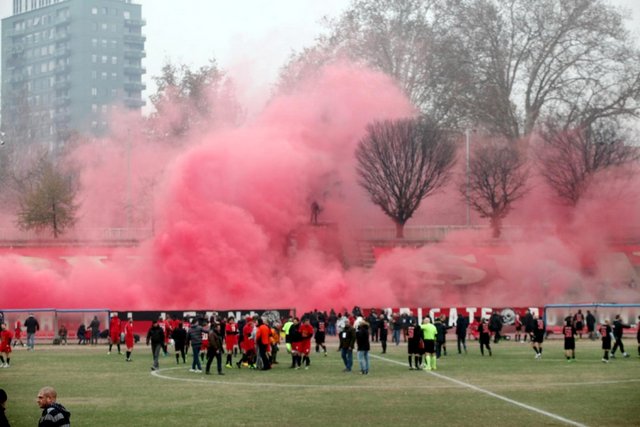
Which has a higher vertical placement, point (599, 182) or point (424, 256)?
point (599, 182)

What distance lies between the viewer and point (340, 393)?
3116cm

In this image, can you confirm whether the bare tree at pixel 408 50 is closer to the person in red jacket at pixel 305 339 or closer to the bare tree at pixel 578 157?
the bare tree at pixel 578 157

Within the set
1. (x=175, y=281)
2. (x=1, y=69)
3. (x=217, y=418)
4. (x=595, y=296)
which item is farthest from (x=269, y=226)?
(x=1, y=69)

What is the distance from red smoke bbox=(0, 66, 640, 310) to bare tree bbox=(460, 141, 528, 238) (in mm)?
2606

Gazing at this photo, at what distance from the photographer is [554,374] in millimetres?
36625

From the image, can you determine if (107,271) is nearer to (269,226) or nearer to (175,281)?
(175,281)

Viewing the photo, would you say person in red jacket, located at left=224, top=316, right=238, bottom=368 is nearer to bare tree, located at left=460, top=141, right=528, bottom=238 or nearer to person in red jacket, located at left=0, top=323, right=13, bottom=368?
person in red jacket, located at left=0, top=323, right=13, bottom=368

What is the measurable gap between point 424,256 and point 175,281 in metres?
19.3

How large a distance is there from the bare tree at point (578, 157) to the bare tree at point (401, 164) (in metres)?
8.64

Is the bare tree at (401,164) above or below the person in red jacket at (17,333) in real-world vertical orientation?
above

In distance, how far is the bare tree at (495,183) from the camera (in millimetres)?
88312

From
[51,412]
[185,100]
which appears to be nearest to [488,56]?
[185,100]

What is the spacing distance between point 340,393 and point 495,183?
195ft

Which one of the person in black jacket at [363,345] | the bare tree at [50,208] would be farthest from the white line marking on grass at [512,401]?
the bare tree at [50,208]
